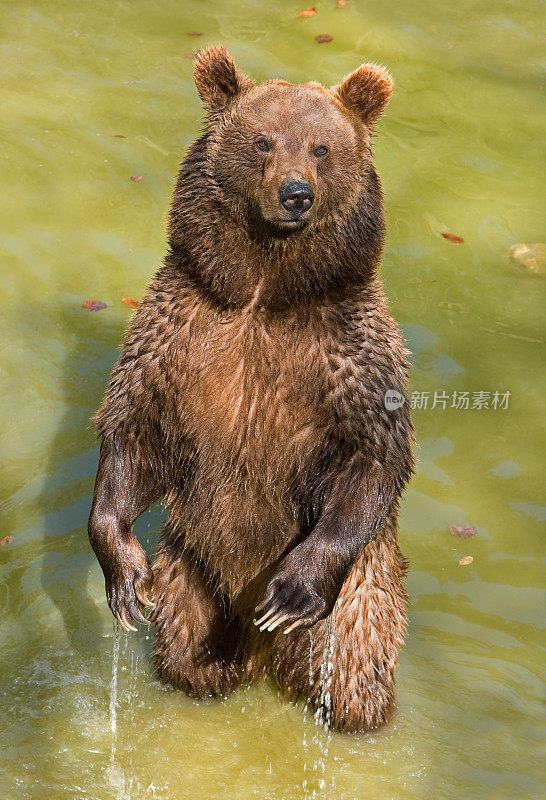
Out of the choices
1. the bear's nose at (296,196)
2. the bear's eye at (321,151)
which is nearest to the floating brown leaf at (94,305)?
the bear's eye at (321,151)

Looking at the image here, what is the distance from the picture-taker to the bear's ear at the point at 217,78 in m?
4.86

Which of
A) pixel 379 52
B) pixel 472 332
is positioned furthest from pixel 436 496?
pixel 379 52

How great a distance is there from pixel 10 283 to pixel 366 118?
11.6ft

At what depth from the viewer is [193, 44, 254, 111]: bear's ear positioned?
191 inches

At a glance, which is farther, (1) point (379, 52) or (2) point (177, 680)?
(1) point (379, 52)

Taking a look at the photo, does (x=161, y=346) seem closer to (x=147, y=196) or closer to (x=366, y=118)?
(x=366, y=118)

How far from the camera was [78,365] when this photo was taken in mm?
7348

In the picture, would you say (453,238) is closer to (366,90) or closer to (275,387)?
(366,90)

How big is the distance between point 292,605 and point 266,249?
4.76 ft

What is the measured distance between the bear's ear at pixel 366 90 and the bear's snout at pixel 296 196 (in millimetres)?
609

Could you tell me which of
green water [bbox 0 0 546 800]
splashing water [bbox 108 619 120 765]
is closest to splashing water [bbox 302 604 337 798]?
green water [bbox 0 0 546 800]

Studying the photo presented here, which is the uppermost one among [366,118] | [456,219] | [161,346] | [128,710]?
[366,118]

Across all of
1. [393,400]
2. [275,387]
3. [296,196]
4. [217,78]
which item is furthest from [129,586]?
[217,78]

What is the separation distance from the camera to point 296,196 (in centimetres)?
449
